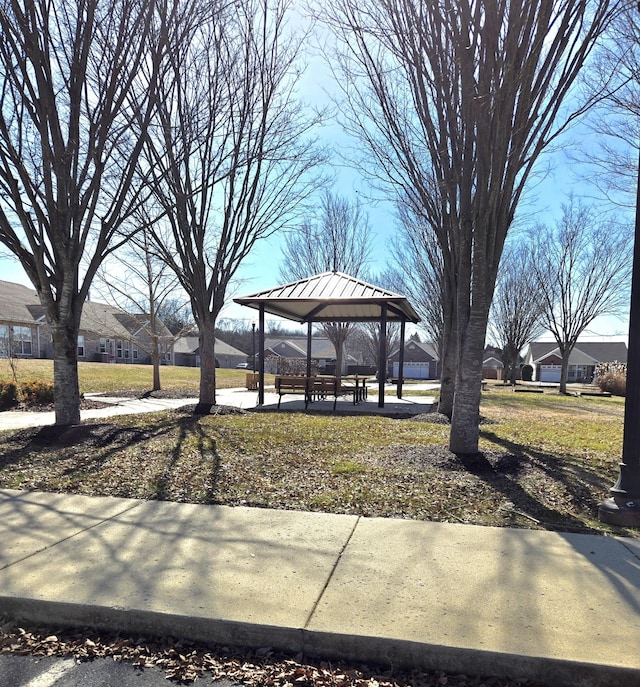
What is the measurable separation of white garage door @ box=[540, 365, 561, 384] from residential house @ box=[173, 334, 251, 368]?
1543 inches

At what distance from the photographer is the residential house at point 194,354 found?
63531mm

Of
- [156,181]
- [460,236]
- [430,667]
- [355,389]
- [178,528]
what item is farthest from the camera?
[355,389]

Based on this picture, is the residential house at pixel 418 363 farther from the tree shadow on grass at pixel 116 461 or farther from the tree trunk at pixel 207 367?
the tree shadow on grass at pixel 116 461

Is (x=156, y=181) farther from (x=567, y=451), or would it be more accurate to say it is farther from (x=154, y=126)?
(x=567, y=451)

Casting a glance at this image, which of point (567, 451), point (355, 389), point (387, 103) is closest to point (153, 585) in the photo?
point (567, 451)

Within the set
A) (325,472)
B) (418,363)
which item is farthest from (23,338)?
(418,363)

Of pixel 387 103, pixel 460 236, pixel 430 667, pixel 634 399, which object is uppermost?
pixel 387 103

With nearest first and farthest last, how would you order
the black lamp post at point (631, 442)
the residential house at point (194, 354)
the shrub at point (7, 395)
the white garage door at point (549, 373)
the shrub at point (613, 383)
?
the black lamp post at point (631, 442) → the shrub at point (7, 395) → the shrub at point (613, 383) → the white garage door at point (549, 373) → the residential house at point (194, 354)

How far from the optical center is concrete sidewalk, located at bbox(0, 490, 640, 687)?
2.52 m

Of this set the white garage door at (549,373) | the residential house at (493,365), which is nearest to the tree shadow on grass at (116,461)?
the residential house at (493,365)

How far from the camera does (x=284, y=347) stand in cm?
7319

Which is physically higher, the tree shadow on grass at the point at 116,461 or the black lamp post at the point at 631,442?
the black lamp post at the point at 631,442

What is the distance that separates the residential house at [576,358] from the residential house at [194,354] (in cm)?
3939

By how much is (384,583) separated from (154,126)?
10.1 m
